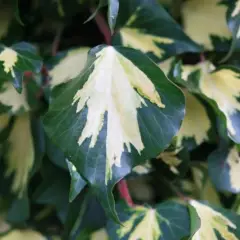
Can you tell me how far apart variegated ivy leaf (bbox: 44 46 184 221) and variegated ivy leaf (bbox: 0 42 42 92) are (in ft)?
0.19

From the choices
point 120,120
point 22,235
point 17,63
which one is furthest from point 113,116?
point 22,235

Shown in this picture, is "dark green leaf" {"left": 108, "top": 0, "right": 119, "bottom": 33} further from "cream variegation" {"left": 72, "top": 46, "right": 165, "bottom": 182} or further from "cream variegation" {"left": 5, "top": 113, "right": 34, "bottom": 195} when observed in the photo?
"cream variegation" {"left": 5, "top": 113, "right": 34, "bottom": 195}

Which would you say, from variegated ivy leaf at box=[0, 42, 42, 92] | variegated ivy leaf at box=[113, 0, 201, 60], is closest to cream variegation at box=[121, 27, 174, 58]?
variegated ivy leaf at box=[113, 0, 201, 60]

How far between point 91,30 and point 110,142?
29 centimetres

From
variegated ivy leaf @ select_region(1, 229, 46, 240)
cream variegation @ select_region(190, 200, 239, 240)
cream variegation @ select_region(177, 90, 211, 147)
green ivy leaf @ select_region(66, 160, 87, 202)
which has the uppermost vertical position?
green ivy leaf @ select_region(66, 160, 87, 202)

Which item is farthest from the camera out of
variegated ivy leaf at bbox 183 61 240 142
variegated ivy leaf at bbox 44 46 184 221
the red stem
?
the red stem

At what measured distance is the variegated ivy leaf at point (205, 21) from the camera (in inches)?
25.4

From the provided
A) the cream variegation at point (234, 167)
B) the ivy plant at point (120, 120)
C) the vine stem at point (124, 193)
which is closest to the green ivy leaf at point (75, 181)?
the ivy plant at point (120, 120)

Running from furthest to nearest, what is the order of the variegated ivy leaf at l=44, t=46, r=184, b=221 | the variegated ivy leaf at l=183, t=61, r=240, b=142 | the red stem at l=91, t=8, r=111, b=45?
the red stem at l=91, t=8, r=111, b=45
the variegated ivy leaf at l=183, t=61, r=240, b=142
the variegated ivy leaf at l=44, t=46, r=184, b=221

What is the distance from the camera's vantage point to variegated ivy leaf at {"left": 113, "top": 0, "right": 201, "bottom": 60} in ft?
1.96

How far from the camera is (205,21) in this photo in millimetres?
658

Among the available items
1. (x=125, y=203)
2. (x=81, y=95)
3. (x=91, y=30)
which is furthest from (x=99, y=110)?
(x=91, y=30)

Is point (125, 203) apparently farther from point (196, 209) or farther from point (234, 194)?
point (234, 194)

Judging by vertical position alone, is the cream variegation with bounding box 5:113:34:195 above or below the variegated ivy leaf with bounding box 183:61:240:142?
below
